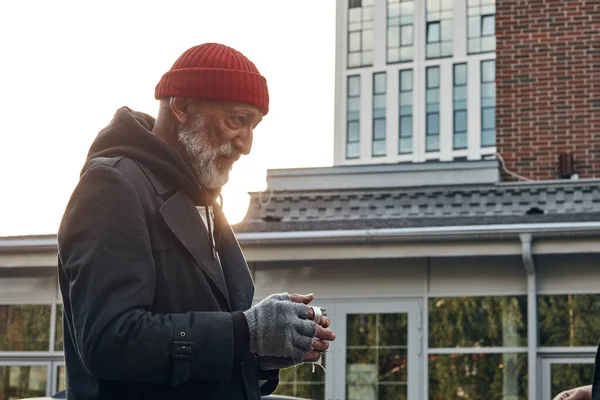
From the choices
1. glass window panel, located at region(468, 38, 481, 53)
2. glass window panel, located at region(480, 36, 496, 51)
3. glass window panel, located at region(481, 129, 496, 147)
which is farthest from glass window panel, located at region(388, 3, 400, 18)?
glass window panel, located at region(481, 129, 496, 147)

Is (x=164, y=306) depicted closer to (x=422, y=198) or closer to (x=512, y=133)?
(x=422, y=198)

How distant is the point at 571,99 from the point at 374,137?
60.8m

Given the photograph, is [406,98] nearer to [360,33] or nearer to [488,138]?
[360,33]

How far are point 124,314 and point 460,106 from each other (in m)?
79.6

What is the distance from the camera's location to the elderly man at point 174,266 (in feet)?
8.89

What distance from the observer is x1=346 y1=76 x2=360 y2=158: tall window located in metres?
82.8

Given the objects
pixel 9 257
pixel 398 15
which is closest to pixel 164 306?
pixel 9 257

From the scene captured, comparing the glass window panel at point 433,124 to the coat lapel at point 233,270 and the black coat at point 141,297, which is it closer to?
the coat lapel at point 233,270

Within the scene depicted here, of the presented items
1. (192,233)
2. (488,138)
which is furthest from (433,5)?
(192,233)

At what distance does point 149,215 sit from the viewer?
9.56ft

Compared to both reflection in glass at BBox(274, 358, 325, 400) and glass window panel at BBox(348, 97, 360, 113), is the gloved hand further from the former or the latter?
glass window panel at BBox(348, 97, 360, 113)

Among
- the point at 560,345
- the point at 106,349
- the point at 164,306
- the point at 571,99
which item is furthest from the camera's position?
the point at 571,99

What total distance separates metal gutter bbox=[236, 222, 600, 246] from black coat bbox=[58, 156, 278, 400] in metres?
13.3

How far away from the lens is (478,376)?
17.0 m
